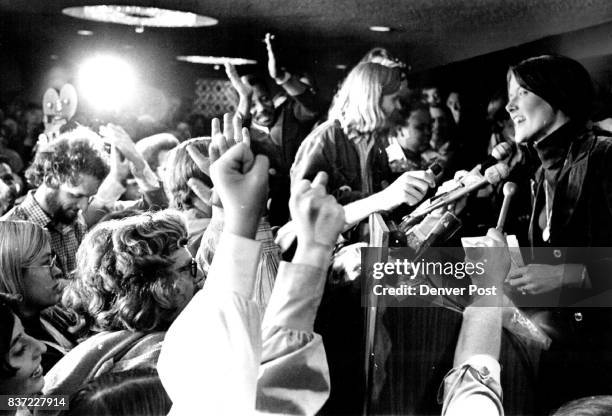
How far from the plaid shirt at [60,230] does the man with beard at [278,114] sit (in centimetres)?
64

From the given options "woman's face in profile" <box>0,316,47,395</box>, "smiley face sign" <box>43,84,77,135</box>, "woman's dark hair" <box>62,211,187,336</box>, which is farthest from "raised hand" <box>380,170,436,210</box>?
"woman's face in profile" <box>0,316,47,395</box>

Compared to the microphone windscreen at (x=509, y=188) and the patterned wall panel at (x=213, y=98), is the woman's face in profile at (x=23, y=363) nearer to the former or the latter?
the patterned wall panel at (x=213, y=98)

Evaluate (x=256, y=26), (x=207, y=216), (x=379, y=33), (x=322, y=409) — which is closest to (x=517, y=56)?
(x=379, y=33)

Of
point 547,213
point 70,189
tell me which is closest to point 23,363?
point 70,189

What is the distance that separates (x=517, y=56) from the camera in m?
2.78

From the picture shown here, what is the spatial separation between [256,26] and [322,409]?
1.28m

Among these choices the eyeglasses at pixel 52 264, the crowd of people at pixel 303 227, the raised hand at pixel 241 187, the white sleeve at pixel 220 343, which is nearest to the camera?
the white sleeve at pixel 220 343

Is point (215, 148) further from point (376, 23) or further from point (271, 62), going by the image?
point (376, 23)

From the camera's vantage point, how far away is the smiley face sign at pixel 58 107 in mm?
2721

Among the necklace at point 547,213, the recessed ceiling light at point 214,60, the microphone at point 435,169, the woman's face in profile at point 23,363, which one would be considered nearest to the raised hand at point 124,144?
the recessed ceiling light at point 214,60

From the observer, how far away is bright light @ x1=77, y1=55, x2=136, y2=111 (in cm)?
273

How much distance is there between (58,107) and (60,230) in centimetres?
41

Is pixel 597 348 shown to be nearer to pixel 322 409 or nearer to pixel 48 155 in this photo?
pixel 322 409

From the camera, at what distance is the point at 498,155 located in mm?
2779
